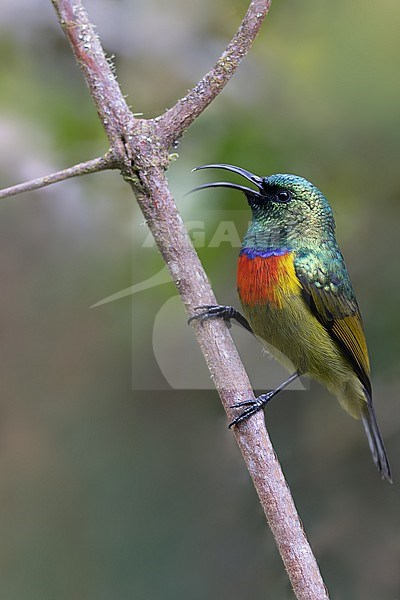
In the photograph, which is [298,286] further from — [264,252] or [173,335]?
[173,335]

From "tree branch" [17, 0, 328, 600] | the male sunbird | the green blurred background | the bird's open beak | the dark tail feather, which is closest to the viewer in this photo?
"tree branch" [17, 0, 328, 600]

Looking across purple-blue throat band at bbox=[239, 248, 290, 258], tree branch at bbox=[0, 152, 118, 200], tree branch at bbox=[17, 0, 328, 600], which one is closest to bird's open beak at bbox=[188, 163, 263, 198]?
purple-blue throat band at bbox=[239, 248, 290, 258]

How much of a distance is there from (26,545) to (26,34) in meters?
2.07

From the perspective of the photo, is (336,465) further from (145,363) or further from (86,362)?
(86,362)

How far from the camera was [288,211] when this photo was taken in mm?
2807

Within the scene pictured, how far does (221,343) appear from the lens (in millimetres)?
2123

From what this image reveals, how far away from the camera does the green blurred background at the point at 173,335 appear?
9.23 ft

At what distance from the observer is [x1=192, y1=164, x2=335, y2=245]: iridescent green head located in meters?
2.77

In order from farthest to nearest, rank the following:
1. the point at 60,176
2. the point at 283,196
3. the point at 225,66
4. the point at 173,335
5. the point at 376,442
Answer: the point at 173,335
the point at 376,442
the point at 283,196
the point at 225,66
the point at 60,176

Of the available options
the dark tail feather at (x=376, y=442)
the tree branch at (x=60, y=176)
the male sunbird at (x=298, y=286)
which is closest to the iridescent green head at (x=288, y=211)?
the male sunbird at (x=298, y=286)

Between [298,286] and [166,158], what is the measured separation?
2.53ft

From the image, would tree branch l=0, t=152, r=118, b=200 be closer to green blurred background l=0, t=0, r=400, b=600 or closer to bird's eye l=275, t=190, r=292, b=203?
green blurred background l=0, t=0, r=400, b=600

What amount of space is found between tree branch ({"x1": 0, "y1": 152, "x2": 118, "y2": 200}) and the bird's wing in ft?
2.94

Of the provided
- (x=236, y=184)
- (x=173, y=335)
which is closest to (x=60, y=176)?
(x=236, y=184)
